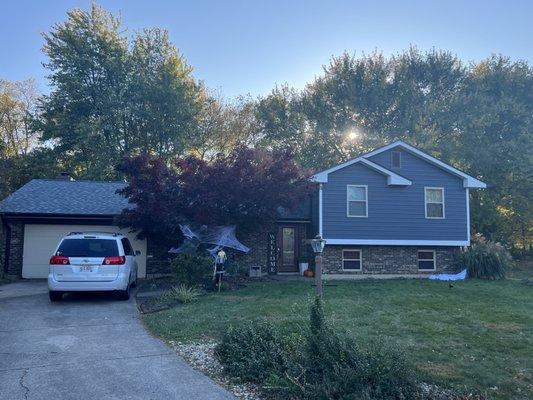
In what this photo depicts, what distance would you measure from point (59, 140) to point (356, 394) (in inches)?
1140

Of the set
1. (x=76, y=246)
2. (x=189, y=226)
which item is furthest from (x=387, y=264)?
(x=76, y=246)

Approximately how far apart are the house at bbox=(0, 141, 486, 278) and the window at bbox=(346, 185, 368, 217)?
0.04 metres

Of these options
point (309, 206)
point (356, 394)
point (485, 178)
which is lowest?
point (356, 394)

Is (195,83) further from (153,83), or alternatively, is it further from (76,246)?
(76,246)

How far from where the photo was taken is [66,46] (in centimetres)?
2992

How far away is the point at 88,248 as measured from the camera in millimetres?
11758

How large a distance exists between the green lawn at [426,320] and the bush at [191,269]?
3.70 ft

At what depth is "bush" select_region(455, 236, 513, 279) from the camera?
60.0 ft

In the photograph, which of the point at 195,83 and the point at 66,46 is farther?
the point at 195,83

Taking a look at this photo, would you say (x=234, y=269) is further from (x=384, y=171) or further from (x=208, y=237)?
(x=384, y=171)

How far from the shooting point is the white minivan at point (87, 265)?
11.5 meters

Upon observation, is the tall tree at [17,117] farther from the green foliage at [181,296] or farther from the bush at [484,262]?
the bush at [484,262]

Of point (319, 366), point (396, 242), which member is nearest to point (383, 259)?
point (396, 242)

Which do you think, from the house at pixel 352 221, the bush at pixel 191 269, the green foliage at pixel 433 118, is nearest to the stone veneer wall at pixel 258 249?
the house at pixel 352 221
